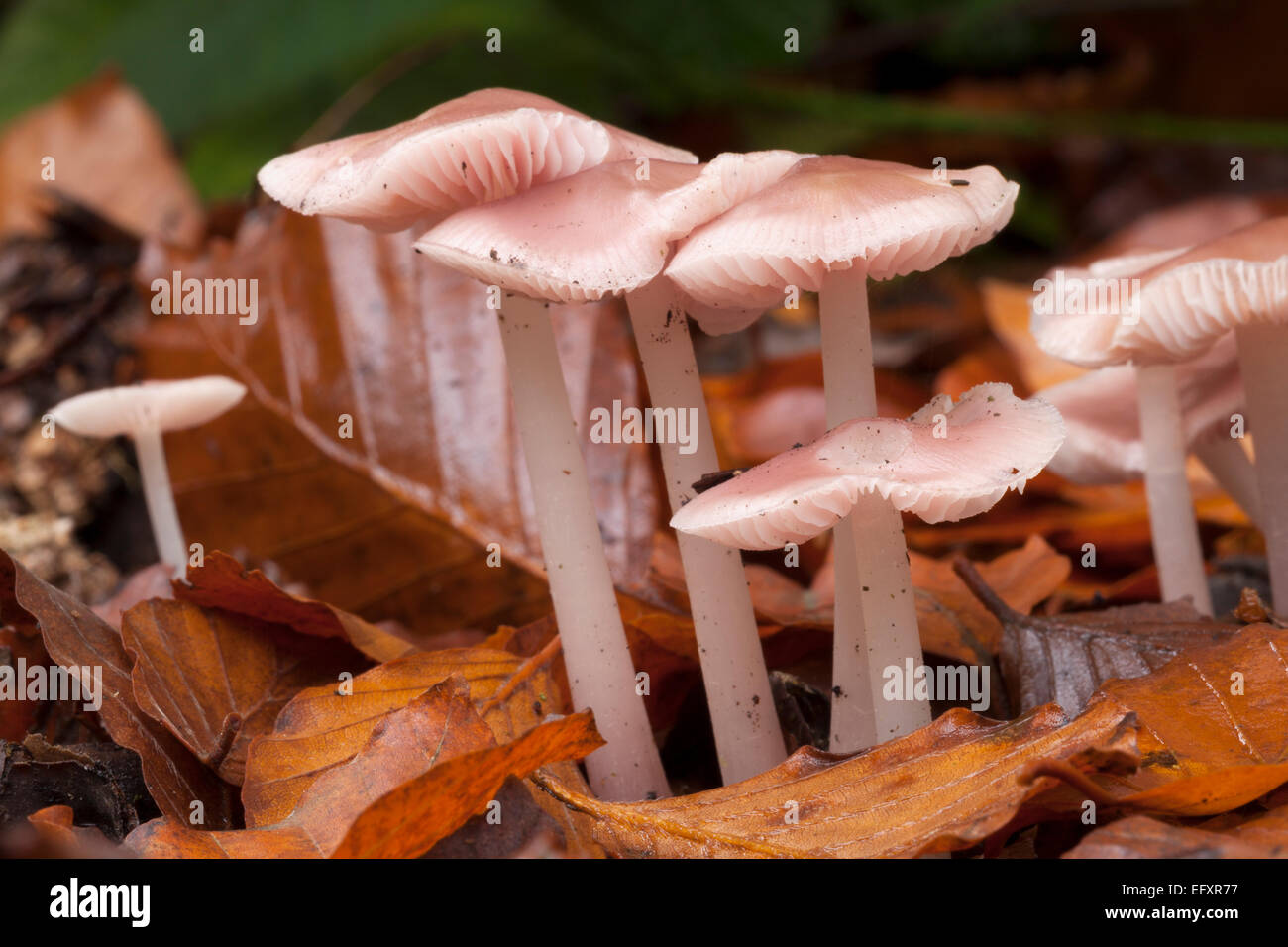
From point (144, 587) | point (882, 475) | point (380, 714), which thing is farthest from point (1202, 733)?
point (144, 587)

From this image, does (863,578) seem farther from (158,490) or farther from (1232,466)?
(158,490)

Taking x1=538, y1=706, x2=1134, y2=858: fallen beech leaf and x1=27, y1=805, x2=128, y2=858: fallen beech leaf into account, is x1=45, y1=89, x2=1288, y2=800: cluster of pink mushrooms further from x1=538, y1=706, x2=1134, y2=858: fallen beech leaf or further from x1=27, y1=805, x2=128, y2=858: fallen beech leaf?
x1=27, y1=805, x2=128, y2=858: fallen beech leaf

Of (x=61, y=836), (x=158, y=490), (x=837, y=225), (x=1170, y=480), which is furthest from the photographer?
(x=158, y=490)

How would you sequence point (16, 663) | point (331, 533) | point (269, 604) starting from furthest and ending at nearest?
point (331, 533) < point (269, 604) < point (16, 663)

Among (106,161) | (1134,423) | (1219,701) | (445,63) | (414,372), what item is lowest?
(1219,701)

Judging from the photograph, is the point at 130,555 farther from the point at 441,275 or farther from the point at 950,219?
the point at 950,219
